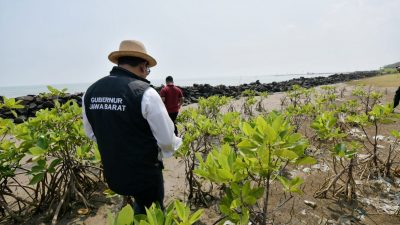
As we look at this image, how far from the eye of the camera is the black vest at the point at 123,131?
6.25ft

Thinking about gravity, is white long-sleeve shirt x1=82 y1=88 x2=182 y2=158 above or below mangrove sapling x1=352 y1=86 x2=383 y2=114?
above

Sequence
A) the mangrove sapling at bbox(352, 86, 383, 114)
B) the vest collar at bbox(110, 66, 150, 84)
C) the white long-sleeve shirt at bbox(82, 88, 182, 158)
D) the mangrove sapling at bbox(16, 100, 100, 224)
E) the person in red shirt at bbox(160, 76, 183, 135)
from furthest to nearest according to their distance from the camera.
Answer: the mangrove sapling at bbox(352, 86, 383, 114) → the person in red shirt at bbox(160, 76, 183, 135) → the mangrove sapling at bbox(16, 100, 100, 224) → the vest collar at bbox(110, 66, 150, 84) → the white long-sleeve shirt at bbox(82, 88, 182, 158)

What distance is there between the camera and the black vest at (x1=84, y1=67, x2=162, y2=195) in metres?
1.91

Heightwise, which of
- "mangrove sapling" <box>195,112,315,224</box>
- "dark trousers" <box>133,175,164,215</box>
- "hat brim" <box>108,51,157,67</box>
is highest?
"hat brim" <box>108,51,157,67</box>

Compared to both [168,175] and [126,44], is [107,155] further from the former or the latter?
[168,175]

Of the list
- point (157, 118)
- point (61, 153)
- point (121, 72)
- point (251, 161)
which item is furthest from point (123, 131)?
point (61, 153)

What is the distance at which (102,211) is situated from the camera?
327 cm

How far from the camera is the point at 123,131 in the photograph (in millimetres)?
1942

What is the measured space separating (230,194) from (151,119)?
837mm

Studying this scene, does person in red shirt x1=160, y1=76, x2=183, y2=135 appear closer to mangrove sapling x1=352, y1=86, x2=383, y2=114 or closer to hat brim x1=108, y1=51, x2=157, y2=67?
hat brim x1=108, y1=51, x2=157, y2=67

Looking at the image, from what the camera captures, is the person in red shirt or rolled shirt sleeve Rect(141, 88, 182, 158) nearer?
rolled shirt sleeve Rect(141, 88, 182, 158)

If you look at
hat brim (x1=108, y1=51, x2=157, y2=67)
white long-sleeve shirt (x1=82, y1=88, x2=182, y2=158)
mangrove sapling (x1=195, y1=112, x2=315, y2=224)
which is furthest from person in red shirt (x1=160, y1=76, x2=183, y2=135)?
mangrove sapling (x1=195, y1=112, x2=315, y2=224)

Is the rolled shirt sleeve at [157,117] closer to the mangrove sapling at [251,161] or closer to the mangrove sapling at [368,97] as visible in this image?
the mangrove sapling at [251,161]

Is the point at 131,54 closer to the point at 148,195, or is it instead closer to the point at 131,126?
the point at 131,126
